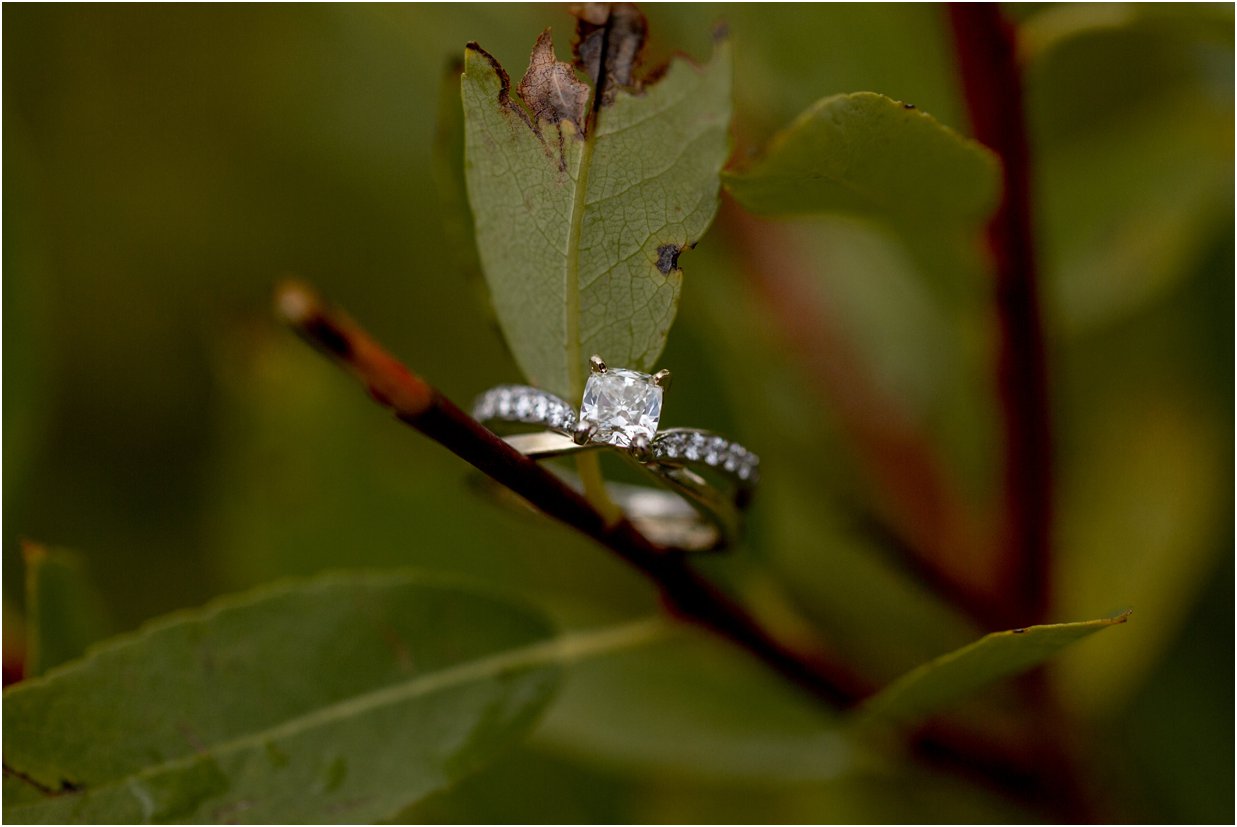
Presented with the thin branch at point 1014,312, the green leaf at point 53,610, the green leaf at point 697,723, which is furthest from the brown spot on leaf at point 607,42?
the green leaf at point 697,723

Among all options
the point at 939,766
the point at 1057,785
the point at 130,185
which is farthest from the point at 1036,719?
the point at 130,185

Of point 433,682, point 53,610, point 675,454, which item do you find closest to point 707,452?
point 675,454

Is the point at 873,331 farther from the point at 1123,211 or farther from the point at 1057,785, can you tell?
the point at 1057,785

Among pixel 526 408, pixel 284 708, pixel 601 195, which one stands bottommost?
pixel 284 708

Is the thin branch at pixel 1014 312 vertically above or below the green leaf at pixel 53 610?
above

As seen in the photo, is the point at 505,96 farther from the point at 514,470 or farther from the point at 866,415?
the point at 866,415

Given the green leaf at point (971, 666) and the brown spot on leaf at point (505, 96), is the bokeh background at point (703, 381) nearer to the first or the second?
the brown spot on leaf at point (505, 96)
